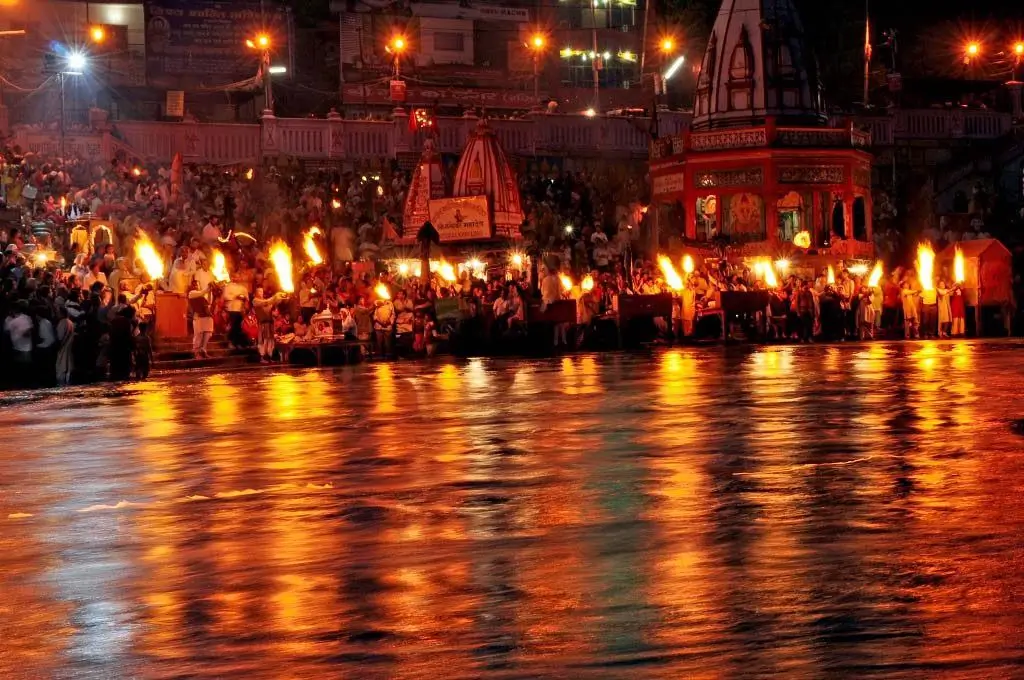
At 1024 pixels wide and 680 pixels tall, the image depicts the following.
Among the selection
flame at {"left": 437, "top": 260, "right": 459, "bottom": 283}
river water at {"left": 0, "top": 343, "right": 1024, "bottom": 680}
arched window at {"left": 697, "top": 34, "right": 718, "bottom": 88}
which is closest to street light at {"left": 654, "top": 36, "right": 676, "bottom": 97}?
arched window at {"left": 697, "top": 34, "right": 718, "bottom": 88}

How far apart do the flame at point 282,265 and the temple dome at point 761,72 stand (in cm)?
1864

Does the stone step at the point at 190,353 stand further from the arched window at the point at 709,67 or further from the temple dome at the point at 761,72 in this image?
the arched window at the point at 709,67

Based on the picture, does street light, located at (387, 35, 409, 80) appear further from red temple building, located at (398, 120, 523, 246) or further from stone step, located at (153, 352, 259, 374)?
stone step, located at (153, 352, 259, 374)

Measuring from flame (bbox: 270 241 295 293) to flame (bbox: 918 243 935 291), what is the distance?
48.0ft

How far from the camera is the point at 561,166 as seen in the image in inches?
2028

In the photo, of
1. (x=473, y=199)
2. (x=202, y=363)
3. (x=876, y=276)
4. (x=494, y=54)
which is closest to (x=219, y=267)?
(x=202, y=363)

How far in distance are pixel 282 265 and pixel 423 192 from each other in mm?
3825

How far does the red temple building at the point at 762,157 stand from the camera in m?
48.5

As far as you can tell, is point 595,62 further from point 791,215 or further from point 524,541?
point 524,541

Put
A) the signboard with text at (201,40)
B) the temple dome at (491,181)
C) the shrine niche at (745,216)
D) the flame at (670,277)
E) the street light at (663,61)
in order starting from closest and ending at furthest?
1. the temple dome at (491,181)
2. the flame at (670,277)
3. the shrine niche at (745,216)
4. the signboard with text at (201,40)
5. the street light at (663,61)

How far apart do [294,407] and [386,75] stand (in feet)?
127

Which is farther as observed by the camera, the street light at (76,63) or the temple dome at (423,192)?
the street light at (76,63)

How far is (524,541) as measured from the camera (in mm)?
10102

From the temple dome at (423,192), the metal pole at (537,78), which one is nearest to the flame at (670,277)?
the temple dome at (423,192)
